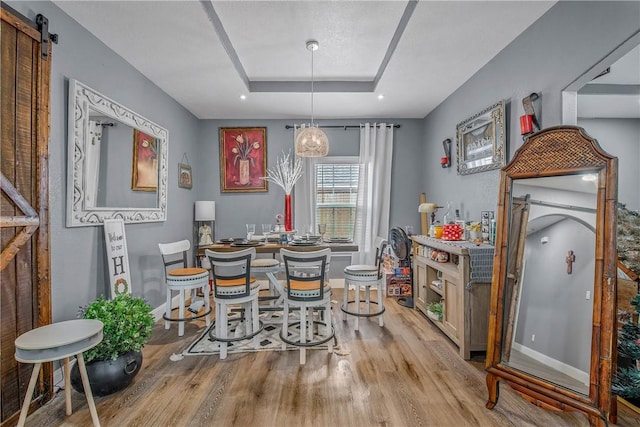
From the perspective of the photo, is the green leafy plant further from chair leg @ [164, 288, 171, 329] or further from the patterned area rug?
chair leg @ [164, 288, 171, 329]

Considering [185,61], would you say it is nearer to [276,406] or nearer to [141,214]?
[141,214]

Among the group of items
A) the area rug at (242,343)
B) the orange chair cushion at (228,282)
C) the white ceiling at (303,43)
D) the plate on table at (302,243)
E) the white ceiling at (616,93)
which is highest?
the white ceiling at (303,43)

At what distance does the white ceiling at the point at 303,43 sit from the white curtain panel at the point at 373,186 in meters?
0.75

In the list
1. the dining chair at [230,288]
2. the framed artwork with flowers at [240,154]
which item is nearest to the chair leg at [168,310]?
the dining chair at [230,288]

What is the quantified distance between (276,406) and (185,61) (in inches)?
126

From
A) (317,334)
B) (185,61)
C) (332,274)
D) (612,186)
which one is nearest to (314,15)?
(185,61)

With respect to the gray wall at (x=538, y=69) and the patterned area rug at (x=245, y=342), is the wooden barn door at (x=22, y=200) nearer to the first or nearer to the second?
the patterned area rug at (x=245, y=342)

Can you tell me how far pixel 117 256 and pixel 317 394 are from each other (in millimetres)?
2139

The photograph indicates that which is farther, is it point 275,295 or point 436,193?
point 436,193

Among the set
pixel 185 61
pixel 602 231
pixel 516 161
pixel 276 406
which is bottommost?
pixel 276 406

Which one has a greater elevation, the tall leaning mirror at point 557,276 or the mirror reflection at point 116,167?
the mirror reflection at point 116,167

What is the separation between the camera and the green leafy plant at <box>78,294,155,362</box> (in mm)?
2045

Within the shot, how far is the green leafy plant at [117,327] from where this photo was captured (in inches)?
80.5

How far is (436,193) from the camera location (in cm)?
451
